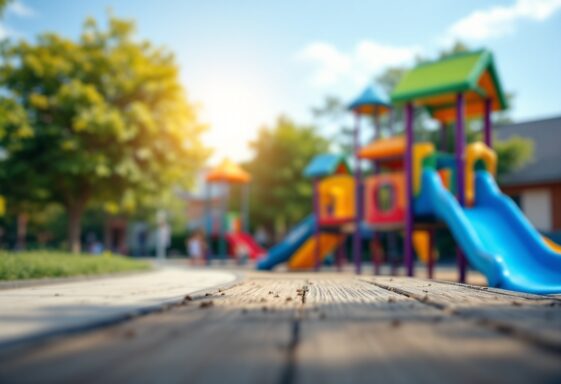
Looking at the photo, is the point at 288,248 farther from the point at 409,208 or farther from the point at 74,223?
the point at 74,223

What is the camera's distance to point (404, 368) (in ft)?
6.90

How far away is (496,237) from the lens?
43.0 feet

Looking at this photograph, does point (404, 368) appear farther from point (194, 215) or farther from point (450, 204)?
point (194, 215)

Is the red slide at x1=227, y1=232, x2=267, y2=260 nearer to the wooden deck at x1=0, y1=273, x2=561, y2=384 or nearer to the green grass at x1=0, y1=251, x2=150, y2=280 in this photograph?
the green grass at x1=0, y1=251, x2=150, y2=280

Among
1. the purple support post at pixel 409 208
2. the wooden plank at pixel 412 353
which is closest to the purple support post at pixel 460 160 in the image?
the purple support post at pixel 409 208

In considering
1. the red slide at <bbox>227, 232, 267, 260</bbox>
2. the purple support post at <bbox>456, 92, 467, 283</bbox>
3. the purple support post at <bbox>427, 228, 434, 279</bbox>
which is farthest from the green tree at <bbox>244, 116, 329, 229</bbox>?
the purple support post at <bbox>456, 92, 467, 283</bbox>

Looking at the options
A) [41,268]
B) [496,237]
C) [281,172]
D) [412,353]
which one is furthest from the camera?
[281,172]

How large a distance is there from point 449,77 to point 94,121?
13.4m

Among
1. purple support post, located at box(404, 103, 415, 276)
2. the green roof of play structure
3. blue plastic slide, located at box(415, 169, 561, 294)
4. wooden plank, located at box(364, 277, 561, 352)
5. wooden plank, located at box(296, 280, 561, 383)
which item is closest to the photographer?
wooden plank, located at box(296, 280, 561, 383)

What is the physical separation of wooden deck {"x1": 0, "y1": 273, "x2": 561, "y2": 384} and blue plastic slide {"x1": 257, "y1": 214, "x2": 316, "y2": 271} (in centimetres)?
1990

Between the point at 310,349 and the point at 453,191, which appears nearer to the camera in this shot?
the point at 310,349

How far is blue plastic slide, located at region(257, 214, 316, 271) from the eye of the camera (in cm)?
2359

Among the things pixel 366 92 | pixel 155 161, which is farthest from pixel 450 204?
pixel 155 161

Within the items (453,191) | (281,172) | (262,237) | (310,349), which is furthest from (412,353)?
(262,237)
